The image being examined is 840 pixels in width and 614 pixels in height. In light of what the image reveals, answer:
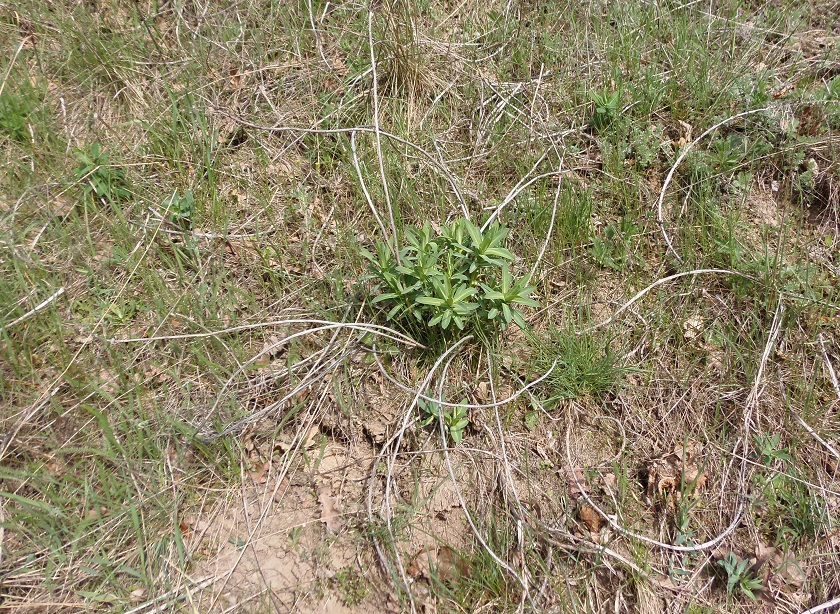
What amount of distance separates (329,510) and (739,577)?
142 cm

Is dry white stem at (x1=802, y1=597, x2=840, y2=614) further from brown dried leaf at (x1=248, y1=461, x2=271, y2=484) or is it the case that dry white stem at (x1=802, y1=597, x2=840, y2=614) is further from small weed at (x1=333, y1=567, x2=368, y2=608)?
brown dried leaf at (x1=248, y1=461, x2=271, y2=484)

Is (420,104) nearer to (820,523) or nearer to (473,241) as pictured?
(473,241)

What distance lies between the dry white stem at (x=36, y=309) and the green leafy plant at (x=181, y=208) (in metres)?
0.57

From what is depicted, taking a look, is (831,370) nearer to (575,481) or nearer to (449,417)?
(575,481)

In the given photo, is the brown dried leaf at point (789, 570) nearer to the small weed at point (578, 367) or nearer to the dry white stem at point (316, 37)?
the small weed at point (578, 367)

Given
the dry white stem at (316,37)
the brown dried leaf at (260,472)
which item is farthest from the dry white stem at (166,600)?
the dry white stem at (316,37)

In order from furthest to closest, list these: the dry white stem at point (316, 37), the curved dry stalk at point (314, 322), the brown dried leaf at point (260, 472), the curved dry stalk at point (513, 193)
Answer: the dry white stem at point (316, 37) < the curved dry stalk at point (513, 193) < the curved dry stalk at point (314, 322) < the brown dried leaf at point (260, 472)

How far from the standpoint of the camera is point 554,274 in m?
2.60

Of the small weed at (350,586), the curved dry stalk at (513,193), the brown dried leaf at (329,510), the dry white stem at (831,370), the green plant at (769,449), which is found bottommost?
the small weed at (350,586)

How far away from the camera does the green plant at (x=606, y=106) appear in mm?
2840

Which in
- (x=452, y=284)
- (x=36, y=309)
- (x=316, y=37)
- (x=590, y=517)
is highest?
(x=316, y=37)

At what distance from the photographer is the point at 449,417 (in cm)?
226

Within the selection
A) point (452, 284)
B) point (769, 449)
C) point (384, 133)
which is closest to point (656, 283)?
point (769, 449)

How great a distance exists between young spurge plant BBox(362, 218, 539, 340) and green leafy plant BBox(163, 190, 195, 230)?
992mm
